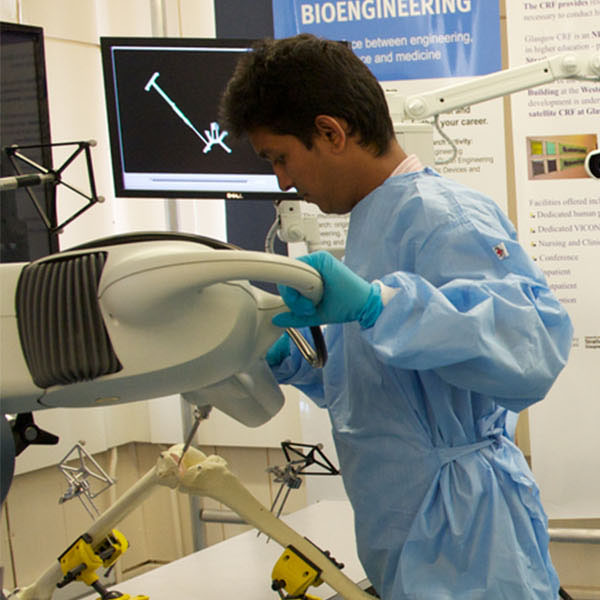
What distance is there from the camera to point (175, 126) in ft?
7.07

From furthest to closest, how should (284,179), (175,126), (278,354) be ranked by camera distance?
(175,126)
(278,354)
(284,179)

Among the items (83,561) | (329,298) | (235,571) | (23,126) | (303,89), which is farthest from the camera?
(23,126)

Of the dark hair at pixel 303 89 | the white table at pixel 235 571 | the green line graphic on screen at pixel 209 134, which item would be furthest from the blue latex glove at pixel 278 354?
the green line graphic on screen at pixel 209 134

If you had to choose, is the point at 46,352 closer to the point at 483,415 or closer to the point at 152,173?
the point at 483,415

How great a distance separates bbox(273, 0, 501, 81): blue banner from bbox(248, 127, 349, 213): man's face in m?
1.83

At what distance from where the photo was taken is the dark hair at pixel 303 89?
1.22 metres

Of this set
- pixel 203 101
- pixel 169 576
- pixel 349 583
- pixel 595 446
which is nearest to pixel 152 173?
pixel 203 101

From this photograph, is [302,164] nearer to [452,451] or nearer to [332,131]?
[332,131]

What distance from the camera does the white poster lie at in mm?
2953

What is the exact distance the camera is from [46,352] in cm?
86

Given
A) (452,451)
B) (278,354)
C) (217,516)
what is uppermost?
(278,354)

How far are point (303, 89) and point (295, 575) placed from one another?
0.91m

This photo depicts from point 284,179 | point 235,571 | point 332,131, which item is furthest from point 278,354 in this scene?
point 235,571

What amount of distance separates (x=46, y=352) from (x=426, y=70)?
2.44 meters
